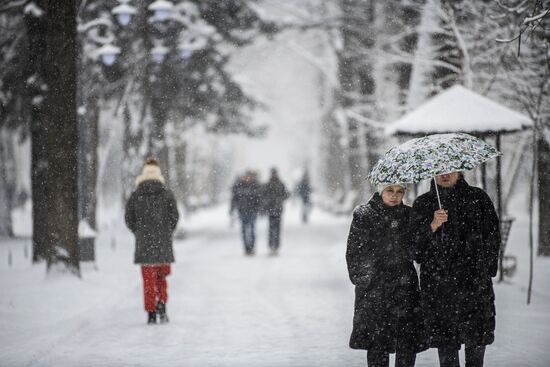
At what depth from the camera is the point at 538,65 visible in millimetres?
15289

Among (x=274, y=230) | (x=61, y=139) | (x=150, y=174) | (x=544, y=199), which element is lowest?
(x=274, y=230)

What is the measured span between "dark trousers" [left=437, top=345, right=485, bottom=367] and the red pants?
4.57 m

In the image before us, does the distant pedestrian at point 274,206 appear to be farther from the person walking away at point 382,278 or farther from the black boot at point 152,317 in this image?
the person walking away at point 382,278

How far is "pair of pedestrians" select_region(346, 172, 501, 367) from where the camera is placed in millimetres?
Answer: 6027

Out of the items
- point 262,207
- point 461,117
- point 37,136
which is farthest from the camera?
point 262,207

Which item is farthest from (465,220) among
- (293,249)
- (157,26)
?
(157,26)

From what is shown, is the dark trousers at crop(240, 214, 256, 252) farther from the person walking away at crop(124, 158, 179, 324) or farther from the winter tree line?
the person walking away at crop(124, 158, 179, 324)

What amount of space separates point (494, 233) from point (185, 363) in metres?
3.35

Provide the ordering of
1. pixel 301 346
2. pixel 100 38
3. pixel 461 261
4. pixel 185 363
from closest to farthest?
pixel 461 261 → pixel 185 363 → pixel 301 346 → pixel 100 38

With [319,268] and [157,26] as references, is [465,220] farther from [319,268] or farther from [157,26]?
[157,26]

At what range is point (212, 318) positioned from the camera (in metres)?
10.6

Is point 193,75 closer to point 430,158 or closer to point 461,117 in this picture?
point 461,117

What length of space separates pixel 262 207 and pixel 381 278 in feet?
48.6

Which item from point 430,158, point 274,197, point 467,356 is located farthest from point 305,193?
point 430,158
